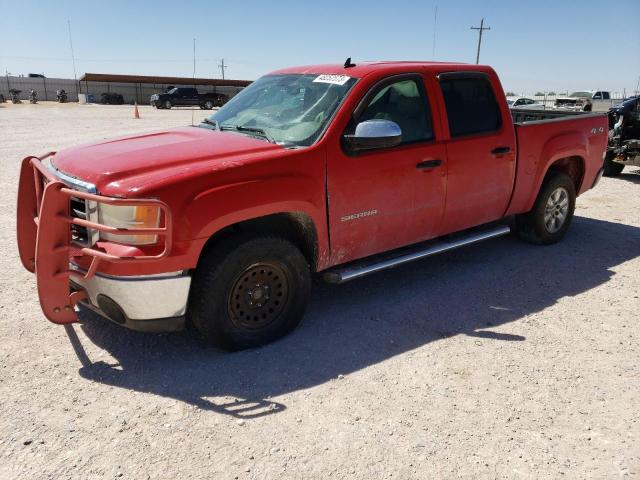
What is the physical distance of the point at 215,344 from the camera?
3592mm

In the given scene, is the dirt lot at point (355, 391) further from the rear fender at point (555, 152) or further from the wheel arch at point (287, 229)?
the rear fender at point (555, 152)

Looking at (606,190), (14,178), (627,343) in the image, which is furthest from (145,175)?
(606,190)

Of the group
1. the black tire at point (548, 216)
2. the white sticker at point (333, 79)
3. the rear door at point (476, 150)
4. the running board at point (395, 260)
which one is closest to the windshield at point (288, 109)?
the white sticker at point (333, 79)

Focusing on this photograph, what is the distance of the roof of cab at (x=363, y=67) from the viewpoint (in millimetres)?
4262

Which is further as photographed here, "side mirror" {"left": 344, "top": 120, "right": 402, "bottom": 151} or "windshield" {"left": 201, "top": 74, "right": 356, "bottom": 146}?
"windshield" {"left": 201, "top": 74, "right": 356, "bottom": 146}

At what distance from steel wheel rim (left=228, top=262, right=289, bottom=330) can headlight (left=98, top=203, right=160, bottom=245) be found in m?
0.65

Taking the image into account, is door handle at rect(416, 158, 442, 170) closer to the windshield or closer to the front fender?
the windshield

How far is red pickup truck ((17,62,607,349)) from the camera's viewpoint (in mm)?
3170

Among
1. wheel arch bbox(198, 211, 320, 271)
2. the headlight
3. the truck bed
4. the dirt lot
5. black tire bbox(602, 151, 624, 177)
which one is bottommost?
the dirt lot

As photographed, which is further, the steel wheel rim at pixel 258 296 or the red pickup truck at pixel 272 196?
the steel wheel rim at pixel 258 296

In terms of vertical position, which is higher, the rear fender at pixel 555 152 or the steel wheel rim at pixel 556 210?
the rear fender at pixel 555 152

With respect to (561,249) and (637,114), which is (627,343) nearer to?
(561,249)

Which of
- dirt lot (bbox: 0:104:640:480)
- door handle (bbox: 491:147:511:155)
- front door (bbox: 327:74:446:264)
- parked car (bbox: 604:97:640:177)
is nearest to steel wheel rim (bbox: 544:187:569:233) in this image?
door handle (bbox: 491:147:511:155)

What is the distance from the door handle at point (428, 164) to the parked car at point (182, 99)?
137ft
